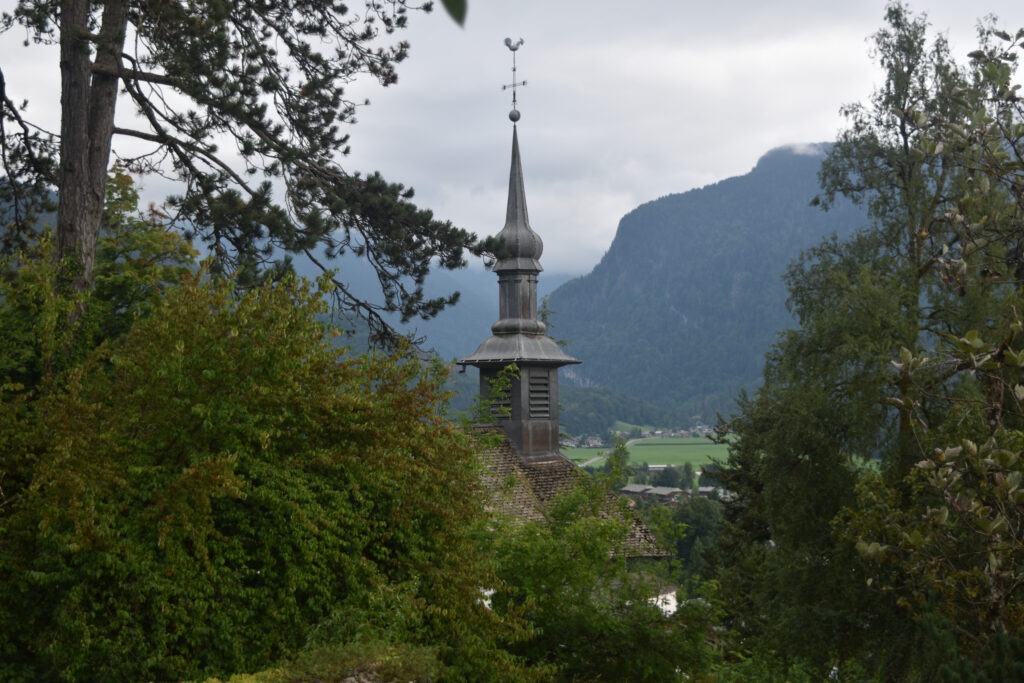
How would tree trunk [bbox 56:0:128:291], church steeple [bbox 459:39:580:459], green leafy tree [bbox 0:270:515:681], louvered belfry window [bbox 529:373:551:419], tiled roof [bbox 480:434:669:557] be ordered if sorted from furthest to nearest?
louvered belfry window [bbox 529:373:551:419] < church steeple [bbox 459:39:580:459] < tiled roof [bbox 480:434:669:557] < tree trunk [bbox 56:0:128:291] < green leafy tree [bbox 0:270:515:681]

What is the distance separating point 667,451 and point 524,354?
133 metres

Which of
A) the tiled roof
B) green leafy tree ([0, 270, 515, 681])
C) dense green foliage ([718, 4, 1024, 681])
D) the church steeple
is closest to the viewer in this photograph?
green leafy tree ([0, 270, 515, 681])

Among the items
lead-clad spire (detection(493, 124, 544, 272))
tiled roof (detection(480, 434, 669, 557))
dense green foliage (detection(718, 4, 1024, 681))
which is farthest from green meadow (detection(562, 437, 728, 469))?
dense green foliage (detection(718, 4, 1024, 681))

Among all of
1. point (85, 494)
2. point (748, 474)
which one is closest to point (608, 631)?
point (85, 494)

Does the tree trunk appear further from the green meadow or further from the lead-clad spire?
the green meadow

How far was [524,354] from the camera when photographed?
3431cm

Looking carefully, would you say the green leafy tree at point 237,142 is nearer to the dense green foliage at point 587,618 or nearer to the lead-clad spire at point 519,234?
the dense green foliage at point 587,618

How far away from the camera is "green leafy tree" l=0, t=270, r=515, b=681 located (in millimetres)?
8578

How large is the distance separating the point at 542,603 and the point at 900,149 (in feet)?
53.4

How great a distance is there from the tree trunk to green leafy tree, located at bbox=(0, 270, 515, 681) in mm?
2001

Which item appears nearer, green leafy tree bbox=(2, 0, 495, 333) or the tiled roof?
green leafy tree bbox=(2, 0, 495, 333)

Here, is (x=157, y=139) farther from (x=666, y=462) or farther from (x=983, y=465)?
(x=666, y=462)

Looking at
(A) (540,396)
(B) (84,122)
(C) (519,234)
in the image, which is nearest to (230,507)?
(B) (84,122)

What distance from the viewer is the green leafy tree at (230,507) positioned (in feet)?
28.1
